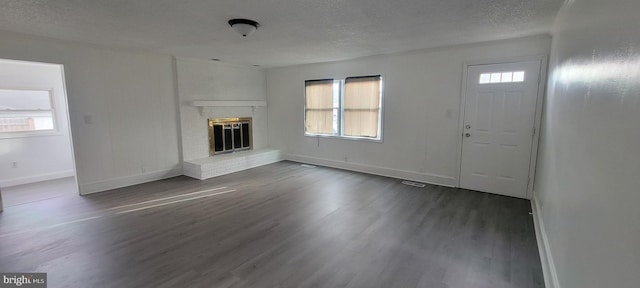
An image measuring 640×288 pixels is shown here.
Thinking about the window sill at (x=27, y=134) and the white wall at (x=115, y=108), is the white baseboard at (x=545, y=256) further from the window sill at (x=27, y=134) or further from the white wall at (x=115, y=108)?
the window sill at (x=27, y=134)

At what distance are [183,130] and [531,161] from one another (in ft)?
19.3

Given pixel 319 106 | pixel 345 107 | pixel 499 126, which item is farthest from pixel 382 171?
pixel 499 126

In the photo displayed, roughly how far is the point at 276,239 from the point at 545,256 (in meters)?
2.41

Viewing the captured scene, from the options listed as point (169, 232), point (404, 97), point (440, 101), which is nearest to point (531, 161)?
point (440, 101)

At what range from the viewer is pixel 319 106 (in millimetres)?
6242

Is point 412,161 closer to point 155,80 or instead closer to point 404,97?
point 404,97

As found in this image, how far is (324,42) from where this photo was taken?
4082mm

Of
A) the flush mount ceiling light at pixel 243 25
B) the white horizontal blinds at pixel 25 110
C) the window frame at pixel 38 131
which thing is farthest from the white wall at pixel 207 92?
the flush mount ceiling light at pixel 243 25

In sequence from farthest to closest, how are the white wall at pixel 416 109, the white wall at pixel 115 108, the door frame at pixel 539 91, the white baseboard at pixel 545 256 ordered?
1. the white wall at pixel 416 109
2. the white wall at pixel 115 108
3. the door frame at pixel 539 91
4. the white baseboard at pixel 545 256

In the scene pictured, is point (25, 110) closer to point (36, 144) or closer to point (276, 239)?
point (36, 144)

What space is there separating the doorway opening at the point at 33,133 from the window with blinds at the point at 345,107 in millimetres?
4403

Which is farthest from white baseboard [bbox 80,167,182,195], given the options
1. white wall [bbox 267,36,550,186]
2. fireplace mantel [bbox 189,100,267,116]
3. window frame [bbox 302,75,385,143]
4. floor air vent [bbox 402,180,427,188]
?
floor air vent [bbox 402,180,427,188]

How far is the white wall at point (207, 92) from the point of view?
18.0ft

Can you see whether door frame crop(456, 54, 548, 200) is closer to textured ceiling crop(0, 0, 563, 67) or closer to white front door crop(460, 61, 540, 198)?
white front door crop(460, 61, 540, 198)
